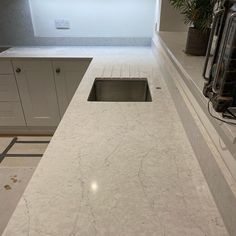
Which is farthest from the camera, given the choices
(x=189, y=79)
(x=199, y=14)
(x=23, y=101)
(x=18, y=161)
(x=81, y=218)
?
(x=23, y=101)

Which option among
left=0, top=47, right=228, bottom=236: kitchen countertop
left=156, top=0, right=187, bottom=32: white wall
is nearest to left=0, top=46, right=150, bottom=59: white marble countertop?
left=156, top=0, right=187, bottom=32: white wall

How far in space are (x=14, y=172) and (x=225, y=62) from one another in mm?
1935

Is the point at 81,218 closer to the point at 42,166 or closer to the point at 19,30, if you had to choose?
the point at 42,166

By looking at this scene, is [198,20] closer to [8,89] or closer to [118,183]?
[118,183]

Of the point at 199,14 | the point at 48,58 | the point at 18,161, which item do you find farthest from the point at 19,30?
the point at 199,14

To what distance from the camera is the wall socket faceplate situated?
2441 mm

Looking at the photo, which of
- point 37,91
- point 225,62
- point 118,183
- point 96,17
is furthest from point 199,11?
point 37,91

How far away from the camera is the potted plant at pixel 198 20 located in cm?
104

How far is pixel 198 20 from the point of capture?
1096 mm

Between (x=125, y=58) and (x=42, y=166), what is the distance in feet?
5.30

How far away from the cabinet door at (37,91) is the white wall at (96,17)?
54 cm

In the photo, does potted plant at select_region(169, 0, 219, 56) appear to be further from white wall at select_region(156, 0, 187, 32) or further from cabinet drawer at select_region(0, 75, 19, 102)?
cabinet drawer at select_region(0, 75, 19, 102)

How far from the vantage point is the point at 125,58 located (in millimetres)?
2131

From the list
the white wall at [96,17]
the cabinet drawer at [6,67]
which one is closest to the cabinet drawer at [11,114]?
the cabinet drawer at [6,67]
